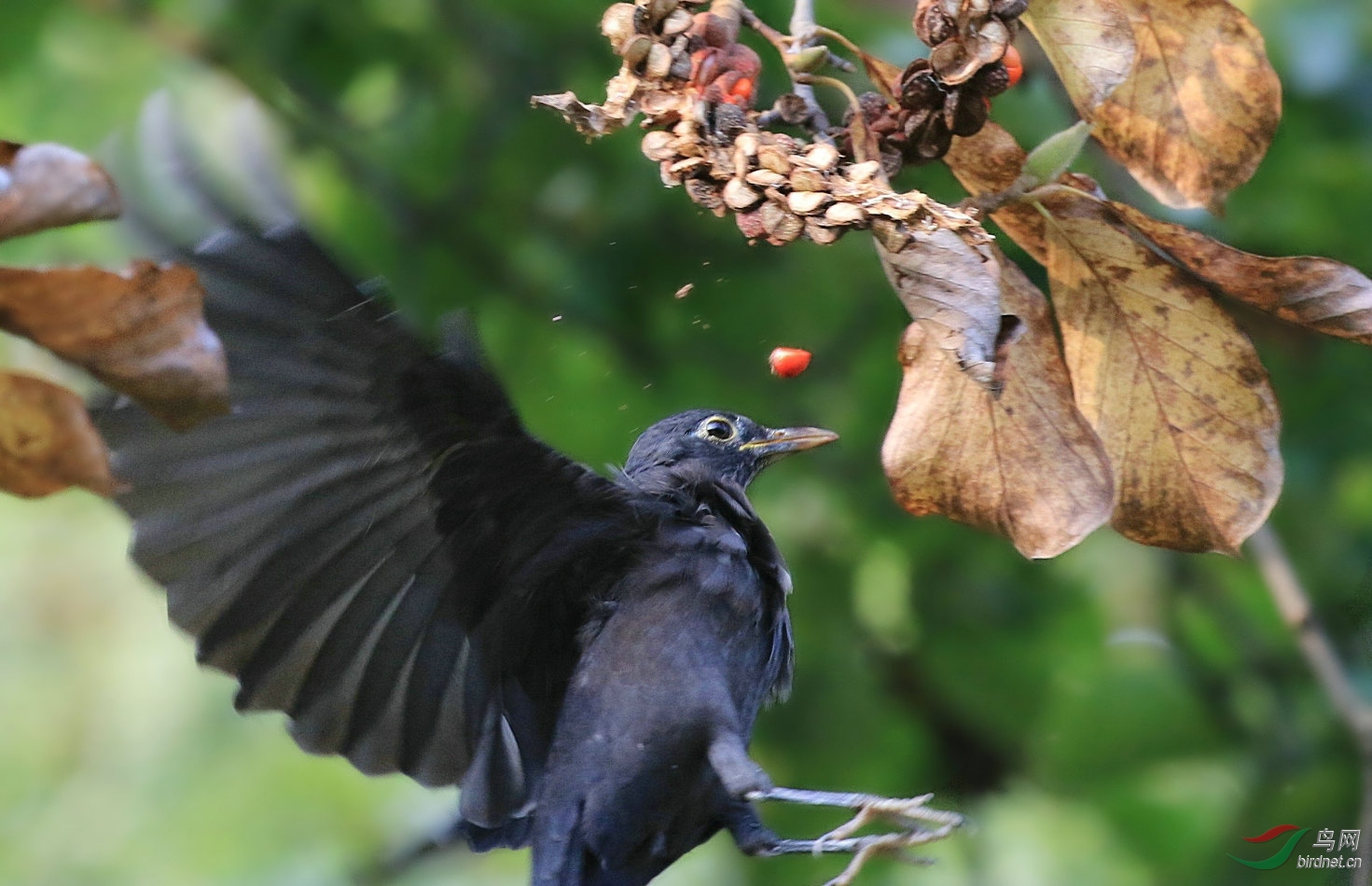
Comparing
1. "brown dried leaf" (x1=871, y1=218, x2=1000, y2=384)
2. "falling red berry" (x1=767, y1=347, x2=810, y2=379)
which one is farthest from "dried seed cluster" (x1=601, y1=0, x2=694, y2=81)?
"falling red berry" (x1=767, y1=347, x2=810, y2=379)

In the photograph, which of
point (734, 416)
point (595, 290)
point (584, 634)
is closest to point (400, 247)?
point (595, 290)

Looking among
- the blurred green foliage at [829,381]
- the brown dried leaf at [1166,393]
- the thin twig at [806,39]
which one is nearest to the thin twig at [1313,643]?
the blurred green foliage at [829,381]

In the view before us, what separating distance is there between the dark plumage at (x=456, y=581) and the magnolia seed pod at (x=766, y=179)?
91 cm

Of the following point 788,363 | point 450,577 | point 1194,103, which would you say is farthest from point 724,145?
point 450,577

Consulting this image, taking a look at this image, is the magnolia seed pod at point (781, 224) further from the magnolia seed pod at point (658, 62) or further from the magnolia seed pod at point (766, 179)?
the magnolia seed pod at point (658, 62)

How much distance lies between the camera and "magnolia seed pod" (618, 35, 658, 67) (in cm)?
201

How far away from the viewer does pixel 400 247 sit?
4645 mm

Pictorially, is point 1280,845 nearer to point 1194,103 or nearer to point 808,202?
point 1194,103

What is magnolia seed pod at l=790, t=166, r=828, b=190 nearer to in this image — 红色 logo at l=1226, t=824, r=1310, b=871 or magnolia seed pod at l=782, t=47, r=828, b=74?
magnolia seed pod at l=782, t=47, r=828, b=74

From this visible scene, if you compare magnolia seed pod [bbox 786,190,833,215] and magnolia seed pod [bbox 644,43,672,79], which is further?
magnolia seed pod [bbox 644,43,672,79]

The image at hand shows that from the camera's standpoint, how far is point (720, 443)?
3.88m

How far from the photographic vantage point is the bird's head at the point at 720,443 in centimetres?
384

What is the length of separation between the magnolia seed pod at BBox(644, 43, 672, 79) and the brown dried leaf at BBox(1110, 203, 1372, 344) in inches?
24.0

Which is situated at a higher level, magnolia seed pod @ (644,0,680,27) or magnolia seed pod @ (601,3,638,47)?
magnolia seed pod @ (644,0,680,27)
